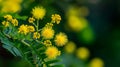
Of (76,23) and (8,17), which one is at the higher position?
(8,17)

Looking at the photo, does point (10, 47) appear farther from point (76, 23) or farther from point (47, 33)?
point (76, 23)

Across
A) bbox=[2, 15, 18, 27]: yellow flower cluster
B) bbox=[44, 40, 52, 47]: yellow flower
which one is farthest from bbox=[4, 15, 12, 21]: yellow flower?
bbox=[44, 40, 52, 47]: yellow flower

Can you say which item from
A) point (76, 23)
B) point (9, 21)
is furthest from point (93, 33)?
point (9, 21)

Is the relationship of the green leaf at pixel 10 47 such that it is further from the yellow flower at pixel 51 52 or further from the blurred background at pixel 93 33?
the blurred background at pixel 93 33

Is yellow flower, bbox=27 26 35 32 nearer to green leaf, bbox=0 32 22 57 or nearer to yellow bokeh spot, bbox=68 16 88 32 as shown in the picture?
green leaf, bbox=0 32 22 57

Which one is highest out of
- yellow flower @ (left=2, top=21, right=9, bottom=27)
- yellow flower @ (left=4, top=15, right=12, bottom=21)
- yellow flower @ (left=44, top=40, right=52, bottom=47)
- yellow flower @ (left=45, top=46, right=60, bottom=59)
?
yellow flower @ (left=4, top=15, right=12, bottom=21)

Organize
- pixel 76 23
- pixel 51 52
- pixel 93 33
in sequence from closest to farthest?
1. pixel 51 52
2. pixel 76 23
3. pixel 93 33

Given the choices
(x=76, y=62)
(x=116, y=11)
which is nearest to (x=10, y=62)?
(x=76, y=62)

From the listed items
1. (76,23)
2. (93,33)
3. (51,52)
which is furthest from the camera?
(93,33)

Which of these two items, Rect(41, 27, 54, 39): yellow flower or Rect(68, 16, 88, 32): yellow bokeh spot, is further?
Rect(68, 16, 88, 32): yellow bokeh spot

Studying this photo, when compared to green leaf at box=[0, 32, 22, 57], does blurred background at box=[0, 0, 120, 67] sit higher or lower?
lower

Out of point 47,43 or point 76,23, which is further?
point 76,23

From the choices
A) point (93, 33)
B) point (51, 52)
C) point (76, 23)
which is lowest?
point (93, 33)
